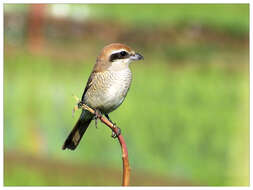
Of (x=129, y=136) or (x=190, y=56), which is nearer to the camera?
(x=129, y=136)

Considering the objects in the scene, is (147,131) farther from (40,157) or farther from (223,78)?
(223,78)

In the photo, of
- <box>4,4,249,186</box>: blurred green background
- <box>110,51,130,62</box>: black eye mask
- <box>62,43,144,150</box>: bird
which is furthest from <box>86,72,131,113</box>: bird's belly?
<box>4,4,249,186</box>: blurred green background

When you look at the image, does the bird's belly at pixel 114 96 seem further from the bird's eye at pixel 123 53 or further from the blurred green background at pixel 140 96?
the blurred green background at pixel 140 96

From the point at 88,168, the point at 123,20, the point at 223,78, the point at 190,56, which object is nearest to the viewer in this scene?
the point at 88,168

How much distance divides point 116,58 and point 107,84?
179mm

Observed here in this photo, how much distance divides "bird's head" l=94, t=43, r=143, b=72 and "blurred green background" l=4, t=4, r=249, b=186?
2426 mm

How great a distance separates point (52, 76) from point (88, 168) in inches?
121

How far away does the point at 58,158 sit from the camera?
730 cm

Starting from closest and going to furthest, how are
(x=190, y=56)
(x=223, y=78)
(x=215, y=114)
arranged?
(x=215, y=114) < (x=223, y=78) < (x=190, y=56)

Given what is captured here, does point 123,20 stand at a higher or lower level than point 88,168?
higher

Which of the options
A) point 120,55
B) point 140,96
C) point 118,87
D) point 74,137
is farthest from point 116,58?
point 140,96

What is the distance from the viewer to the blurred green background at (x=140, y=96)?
271 inches

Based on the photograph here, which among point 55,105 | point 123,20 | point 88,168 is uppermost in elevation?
point 123,20

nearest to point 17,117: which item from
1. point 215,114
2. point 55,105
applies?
point 55,105
